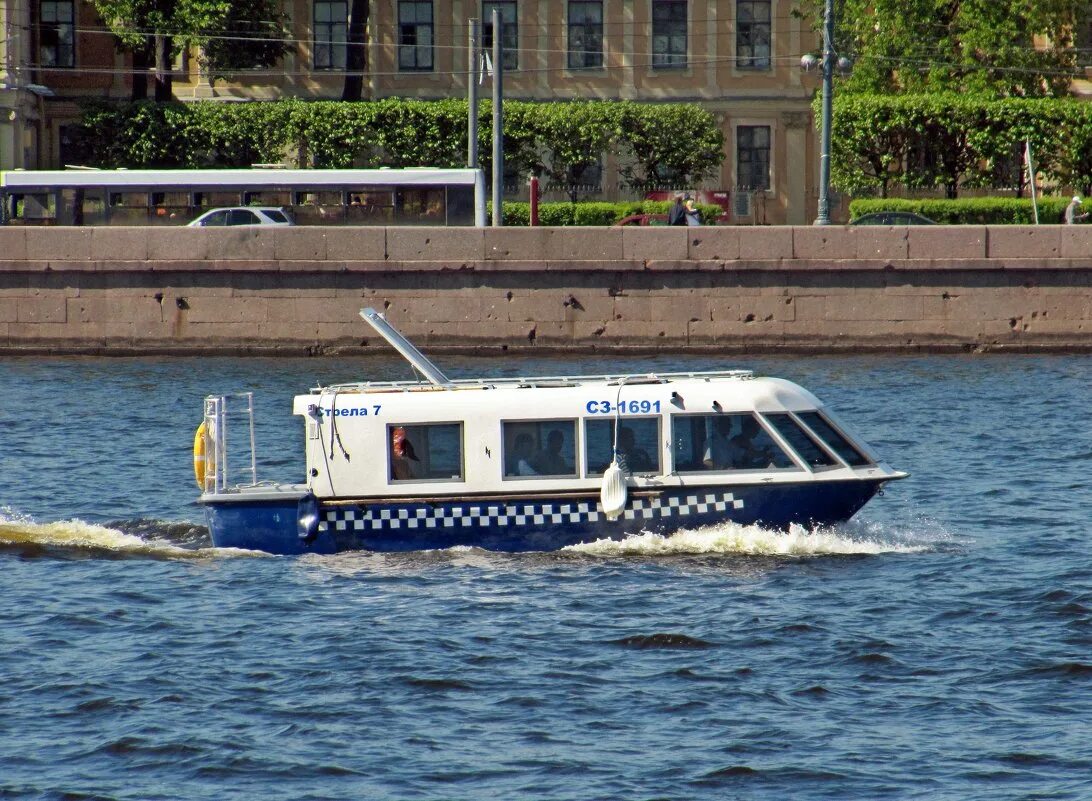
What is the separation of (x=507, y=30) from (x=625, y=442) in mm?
42121

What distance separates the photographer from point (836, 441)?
17.8 metres

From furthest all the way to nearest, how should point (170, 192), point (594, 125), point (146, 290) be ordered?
point (594, 125) → point (170, 192) → point (146, 290)

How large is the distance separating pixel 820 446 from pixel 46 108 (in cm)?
4370

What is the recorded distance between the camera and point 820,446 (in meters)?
17.6

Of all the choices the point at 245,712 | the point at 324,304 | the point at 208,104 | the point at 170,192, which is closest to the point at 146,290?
the point at 324,304

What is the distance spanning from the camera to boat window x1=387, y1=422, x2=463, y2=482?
17.5 meters

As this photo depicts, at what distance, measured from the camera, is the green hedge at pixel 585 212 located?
45469 millimetres

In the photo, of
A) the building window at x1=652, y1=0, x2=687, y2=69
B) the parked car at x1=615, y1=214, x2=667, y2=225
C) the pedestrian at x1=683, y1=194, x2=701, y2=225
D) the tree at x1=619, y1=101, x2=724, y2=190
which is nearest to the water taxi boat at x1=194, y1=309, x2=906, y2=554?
the pedestrian at x1=683, y1=194, x2=701, y2=225

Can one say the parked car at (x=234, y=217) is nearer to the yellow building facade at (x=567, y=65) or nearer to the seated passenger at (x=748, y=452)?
the yellow building facade at (x=567, y=65)

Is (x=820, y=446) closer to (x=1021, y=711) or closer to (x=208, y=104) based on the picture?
(x=1021, y=711)

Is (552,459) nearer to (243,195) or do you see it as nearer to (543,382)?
(543,382)

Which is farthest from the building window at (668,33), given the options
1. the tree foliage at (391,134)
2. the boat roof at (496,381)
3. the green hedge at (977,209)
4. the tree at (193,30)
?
the boat roof at (496,381)

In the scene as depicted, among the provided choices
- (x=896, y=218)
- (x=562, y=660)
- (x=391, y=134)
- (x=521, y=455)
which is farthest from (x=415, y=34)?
(x=562, y=660)

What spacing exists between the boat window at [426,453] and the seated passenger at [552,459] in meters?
0.75
